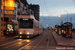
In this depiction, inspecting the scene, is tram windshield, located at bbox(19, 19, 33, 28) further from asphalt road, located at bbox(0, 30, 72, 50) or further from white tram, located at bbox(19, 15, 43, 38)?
asphalt road, located at bbox(0, 30, 72, 50)

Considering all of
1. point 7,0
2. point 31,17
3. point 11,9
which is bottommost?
point 31,17

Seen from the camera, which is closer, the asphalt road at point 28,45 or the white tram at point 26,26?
the asphalt road at point 28,45

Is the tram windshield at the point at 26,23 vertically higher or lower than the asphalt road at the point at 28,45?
higher

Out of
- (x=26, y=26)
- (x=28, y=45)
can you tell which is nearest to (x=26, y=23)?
(x=26, y=26)

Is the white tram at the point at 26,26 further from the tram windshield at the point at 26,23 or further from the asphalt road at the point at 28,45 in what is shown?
the asphalt road at the point at 28,45

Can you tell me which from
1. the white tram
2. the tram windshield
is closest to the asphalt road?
the white tram

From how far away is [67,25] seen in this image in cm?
2856

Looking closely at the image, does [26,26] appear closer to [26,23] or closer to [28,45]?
[26,23]

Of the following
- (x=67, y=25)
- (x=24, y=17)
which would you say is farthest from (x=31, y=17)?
(x=67, y=25)

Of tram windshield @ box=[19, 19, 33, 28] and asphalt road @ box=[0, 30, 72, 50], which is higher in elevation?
tram windshield @ box=[19, 19, 33, 28]

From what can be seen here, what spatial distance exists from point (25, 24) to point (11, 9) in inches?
874

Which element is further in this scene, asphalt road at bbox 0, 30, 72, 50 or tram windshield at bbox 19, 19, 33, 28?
tram windshield at bbox 19, 19, 33, 28

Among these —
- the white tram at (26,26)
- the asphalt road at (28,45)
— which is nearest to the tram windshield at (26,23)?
the white tram at (26,26)

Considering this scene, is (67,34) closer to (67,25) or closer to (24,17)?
(67,25)
